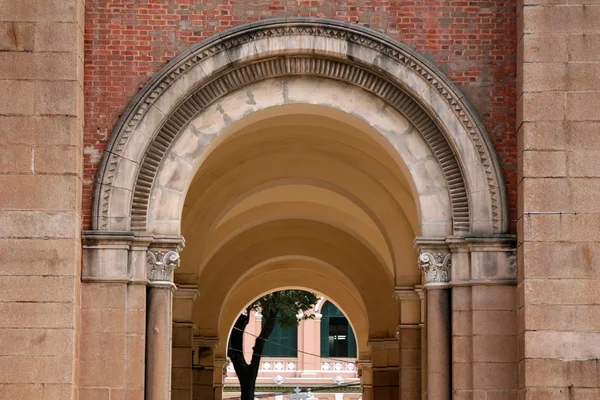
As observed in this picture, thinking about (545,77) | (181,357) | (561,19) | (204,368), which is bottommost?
(204,368)

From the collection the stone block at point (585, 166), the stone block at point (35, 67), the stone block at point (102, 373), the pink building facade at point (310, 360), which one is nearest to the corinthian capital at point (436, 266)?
the stone block at point (585, 166)

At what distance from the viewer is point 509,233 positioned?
14953 millimetres

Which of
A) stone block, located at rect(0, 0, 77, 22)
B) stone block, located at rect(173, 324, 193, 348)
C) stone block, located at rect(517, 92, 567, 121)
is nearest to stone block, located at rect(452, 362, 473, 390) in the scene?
stone block, located at rect(517, 92, 567, 121)

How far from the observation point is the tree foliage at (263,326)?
33406 mm

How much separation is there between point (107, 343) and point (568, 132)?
16.8ft

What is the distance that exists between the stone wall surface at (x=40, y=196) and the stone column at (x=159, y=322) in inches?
34.5

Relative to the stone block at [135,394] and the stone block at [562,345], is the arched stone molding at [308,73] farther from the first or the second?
the stone block at [135,394]

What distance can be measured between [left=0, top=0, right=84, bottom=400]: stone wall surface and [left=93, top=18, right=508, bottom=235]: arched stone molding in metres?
0.66

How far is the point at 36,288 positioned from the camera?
1409 centimetres

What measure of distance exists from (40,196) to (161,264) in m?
1.52

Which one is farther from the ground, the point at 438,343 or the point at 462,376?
the point at 438,343

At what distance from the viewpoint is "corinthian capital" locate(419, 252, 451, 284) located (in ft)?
49.9

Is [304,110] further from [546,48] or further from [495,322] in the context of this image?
[495,322]

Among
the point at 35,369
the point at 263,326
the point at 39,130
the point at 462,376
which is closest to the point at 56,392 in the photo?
the point at 35,369
